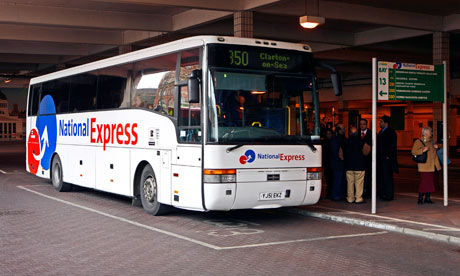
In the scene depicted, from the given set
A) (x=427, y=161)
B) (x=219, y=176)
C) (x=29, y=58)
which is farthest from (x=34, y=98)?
(x=29, y=58)

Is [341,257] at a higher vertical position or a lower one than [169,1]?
lower

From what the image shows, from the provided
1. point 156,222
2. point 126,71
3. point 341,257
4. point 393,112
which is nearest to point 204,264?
point 341,257

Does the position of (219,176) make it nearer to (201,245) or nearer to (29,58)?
(201,245)

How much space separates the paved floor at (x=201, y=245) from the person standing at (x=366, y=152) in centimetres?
157

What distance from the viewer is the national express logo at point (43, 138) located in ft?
59.9

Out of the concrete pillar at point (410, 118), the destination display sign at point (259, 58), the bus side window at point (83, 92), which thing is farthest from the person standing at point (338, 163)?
the concrete pillar at point (410, 118)

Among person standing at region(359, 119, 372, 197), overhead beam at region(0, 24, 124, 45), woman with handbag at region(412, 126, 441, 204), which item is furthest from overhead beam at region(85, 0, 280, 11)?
overhead beam at region(0, 24, 124, 45)

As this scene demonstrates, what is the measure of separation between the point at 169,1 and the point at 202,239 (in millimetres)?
11529

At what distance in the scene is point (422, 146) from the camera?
1366cm

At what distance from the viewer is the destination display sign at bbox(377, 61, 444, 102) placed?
12484 mm

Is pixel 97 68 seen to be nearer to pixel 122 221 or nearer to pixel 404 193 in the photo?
pixel 122 221

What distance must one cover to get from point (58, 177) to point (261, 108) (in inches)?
337

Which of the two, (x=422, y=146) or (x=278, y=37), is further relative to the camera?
(x=278, y=37)

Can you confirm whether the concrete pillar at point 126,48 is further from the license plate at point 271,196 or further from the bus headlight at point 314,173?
the license plate at point 271,196
